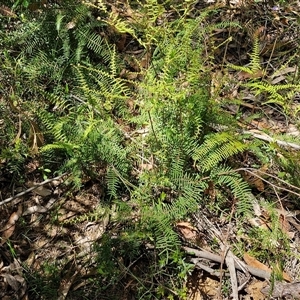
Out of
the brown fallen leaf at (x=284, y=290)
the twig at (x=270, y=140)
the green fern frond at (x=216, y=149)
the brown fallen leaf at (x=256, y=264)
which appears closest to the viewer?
the brown fallen leaf at (x=284, y=290)

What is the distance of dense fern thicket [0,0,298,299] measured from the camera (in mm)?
2643

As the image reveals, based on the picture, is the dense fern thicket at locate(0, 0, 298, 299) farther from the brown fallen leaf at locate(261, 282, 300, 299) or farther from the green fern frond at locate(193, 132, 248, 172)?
the brown fallen leaf at locate(261, 282, 300, 299)

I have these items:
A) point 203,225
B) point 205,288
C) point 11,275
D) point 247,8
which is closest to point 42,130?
point 11,275

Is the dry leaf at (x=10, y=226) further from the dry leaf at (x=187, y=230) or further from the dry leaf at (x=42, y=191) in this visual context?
the dry leaf at (x=187, y=230)

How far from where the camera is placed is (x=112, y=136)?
296 centimetres

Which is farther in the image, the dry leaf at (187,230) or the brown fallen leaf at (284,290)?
the dry leaf at (187,230)

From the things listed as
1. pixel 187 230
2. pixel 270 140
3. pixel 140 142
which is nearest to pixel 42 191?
pixel 140 142

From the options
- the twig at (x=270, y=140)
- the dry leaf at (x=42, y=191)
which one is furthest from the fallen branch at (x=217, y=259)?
the dry leaf at (x=42, y=191)

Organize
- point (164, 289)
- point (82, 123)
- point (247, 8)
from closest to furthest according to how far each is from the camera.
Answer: point (164, 289) → point (82, 123) → point (247, 8)

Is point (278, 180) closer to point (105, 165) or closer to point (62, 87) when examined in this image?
point (105, 165)

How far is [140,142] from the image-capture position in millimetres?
3021

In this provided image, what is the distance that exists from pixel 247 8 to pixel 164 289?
249 cm

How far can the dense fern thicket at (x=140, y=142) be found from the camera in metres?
2.64

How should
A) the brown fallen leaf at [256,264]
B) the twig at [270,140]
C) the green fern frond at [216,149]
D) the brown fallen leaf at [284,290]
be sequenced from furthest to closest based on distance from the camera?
the twig at [270,140]
the green fern frond at [216,149]
the brown fallen leaf at [256,264]
the brown fallen leaf at [284,290]
